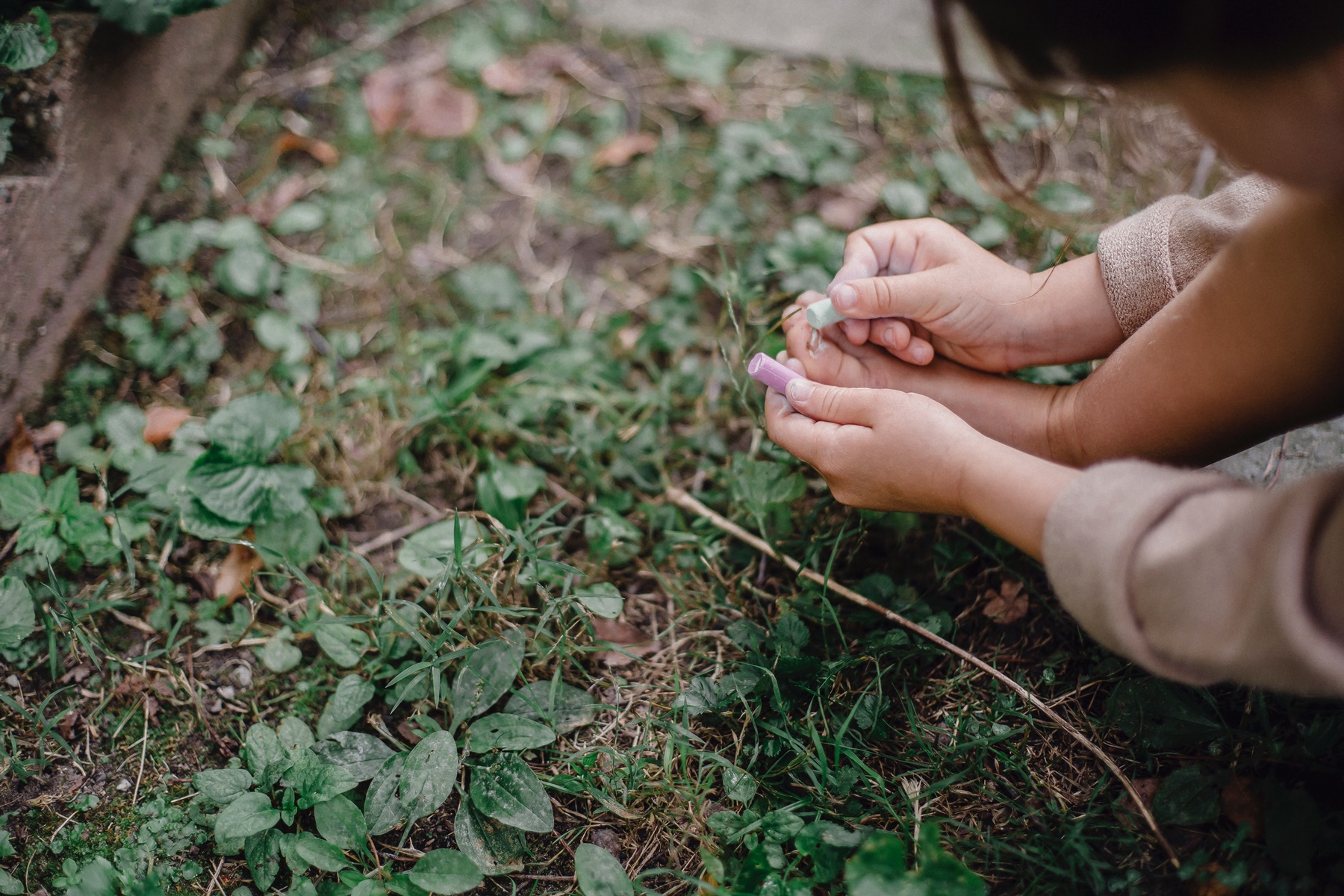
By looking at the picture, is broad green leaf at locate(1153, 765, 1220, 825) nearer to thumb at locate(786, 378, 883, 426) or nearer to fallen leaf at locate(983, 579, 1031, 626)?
fallen leaf at locate(983, 579, 1031, 626)

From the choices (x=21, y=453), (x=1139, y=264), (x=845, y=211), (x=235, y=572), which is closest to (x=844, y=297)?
(x=1139, y=264)

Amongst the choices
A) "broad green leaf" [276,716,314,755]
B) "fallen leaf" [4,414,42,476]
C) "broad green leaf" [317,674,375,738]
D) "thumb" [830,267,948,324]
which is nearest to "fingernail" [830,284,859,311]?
"thumb" [830,267,948,324]

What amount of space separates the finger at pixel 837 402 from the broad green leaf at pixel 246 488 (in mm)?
811

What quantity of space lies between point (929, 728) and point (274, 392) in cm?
128

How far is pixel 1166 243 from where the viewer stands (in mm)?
1157

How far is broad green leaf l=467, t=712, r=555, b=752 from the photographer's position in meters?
1.12

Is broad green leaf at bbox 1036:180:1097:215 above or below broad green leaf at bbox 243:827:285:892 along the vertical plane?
above

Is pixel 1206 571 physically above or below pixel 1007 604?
above

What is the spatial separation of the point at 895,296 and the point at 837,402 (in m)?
0.20

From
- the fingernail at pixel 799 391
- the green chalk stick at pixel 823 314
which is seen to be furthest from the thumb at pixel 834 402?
the green chalk stick at pixel 823 314

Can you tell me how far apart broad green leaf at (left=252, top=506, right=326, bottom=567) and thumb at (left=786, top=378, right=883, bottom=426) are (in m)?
0.81

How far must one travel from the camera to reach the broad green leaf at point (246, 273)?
1602mm

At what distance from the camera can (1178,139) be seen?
1799 millimetres

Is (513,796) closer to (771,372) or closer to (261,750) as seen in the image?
(261,750)
